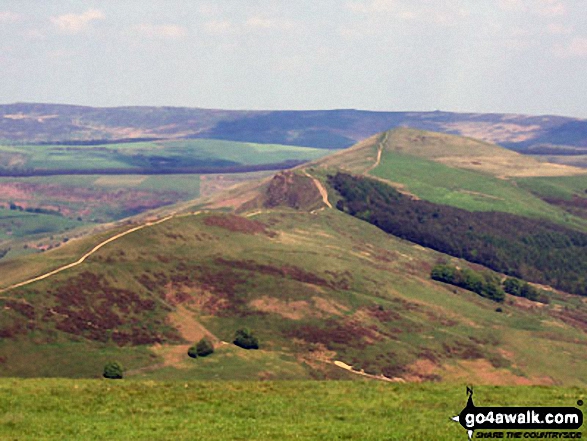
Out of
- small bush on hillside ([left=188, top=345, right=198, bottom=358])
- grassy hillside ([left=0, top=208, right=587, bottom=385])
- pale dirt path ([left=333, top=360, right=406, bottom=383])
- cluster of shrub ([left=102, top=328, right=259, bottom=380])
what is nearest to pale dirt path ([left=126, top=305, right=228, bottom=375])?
grassy hillside ([left=0, top=208, right=587, bottom=385])

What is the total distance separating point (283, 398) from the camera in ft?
204

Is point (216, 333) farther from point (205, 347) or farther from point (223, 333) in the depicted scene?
point (205, 347)

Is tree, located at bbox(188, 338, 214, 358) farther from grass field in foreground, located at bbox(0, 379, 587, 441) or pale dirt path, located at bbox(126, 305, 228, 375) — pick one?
grass field in foreground, located at bbox(0, 379, 587, 441)

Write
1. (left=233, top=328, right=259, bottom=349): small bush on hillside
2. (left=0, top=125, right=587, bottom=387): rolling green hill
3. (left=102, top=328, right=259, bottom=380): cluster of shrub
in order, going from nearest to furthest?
(left=102, top=328, right=259, bottom=380): cluster of shrub → (left=0, top=125, right=587, bottom=387): rolling green hill → (left=233, top=328, right=259, bottom=349): small bush on hillside

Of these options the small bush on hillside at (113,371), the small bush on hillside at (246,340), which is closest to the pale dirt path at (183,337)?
the small bush on hillside at (246,340)

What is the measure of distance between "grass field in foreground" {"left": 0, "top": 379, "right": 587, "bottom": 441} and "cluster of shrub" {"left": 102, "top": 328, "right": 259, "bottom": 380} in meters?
70.7

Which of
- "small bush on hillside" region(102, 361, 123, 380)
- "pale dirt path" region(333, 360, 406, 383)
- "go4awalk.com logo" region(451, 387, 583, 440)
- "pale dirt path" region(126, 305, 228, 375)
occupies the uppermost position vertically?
"go4awalk.com logo" region(451, 387, 583, 440)

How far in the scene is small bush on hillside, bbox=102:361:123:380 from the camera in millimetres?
137875

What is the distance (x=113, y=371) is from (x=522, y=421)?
99.8 metres

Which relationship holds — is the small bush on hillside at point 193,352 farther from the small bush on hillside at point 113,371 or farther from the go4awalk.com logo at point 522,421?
the go4awalk.com logo at point 522,421

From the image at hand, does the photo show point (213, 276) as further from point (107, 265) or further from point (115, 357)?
point (115, 357)

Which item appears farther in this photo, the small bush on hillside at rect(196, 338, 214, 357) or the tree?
the small bush on hillside at rect(196, 338, 214, 357)

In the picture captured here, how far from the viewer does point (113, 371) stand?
453ft

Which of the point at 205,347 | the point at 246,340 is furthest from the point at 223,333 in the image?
the point at 205,347
